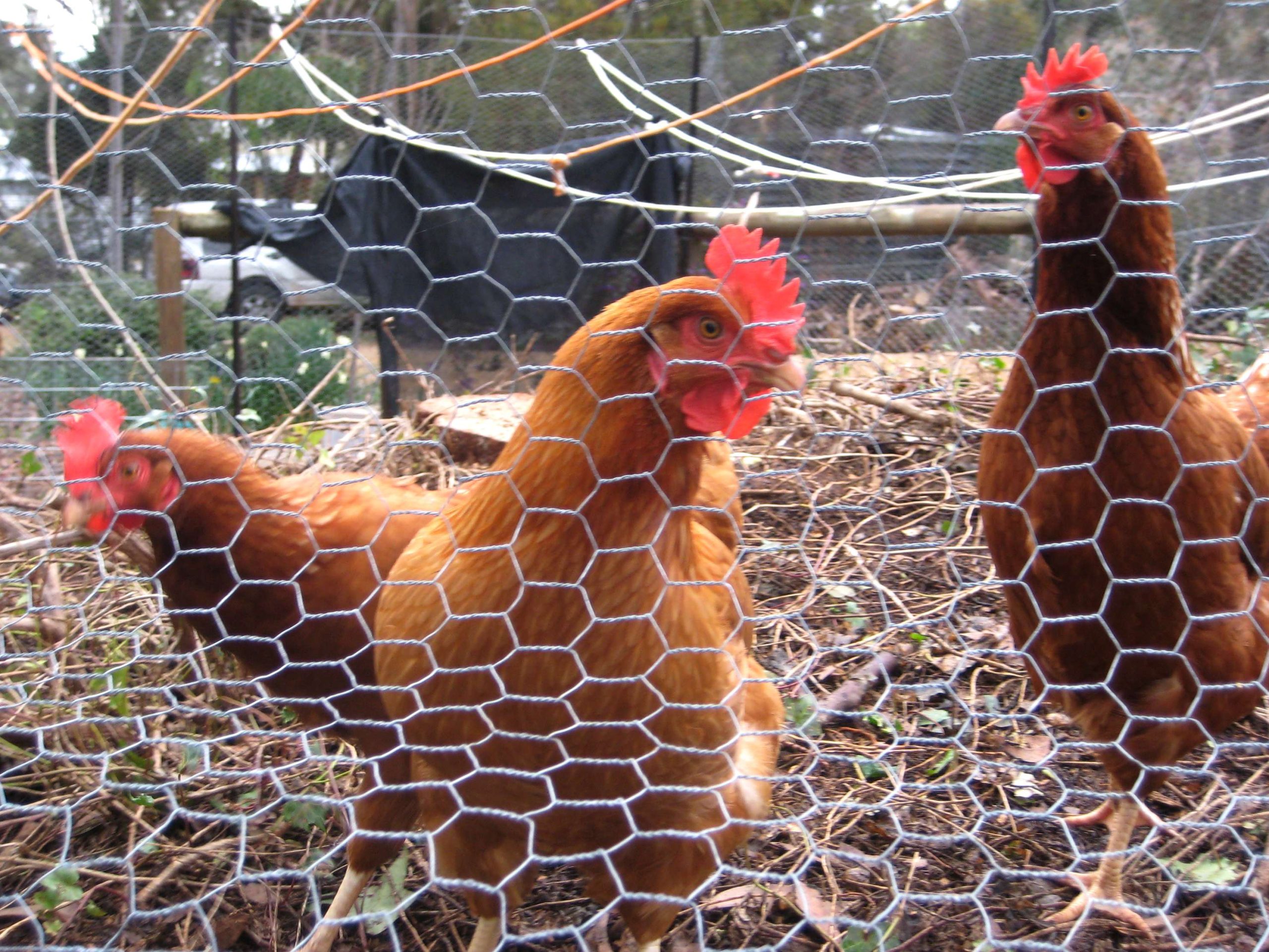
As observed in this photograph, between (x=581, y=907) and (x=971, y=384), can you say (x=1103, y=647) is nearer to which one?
(x=581, y=907)

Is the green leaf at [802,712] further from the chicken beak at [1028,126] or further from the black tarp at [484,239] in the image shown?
the black tarp at [484,239]

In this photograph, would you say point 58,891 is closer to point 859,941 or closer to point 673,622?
point 673,622

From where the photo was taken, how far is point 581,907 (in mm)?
1400

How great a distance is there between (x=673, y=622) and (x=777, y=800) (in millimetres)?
647

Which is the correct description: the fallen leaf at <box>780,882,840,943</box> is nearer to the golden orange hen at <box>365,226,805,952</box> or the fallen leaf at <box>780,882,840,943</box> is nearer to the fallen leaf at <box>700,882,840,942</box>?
the fallen leaf at <box>700,882,840,942</box>

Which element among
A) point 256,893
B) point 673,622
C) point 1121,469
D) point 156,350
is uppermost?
point 1121,469

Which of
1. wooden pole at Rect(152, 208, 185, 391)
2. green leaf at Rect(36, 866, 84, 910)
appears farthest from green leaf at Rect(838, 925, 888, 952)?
wooden pole at Rect(152, 208, 185, 391)

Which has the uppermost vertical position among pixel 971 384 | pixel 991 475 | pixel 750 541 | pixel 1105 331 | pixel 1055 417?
pixel 1105 331

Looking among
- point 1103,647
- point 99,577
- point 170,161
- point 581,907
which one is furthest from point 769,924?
point 170,161

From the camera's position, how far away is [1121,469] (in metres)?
1.18

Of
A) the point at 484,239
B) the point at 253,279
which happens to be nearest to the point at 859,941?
the point at 484,239

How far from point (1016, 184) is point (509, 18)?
2.66 m

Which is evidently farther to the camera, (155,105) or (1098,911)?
(1098,911)

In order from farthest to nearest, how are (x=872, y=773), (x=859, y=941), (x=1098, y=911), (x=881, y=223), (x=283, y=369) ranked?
(x=283, y=369) < (x=881, y=223) < (x=872, y=773) < (x=1098, y=911) < (x=859, y=941)
